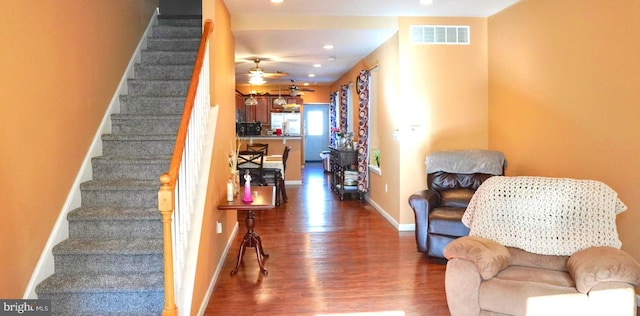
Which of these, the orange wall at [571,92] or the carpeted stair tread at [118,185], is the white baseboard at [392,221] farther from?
the carpeted stair tread at [118,185]

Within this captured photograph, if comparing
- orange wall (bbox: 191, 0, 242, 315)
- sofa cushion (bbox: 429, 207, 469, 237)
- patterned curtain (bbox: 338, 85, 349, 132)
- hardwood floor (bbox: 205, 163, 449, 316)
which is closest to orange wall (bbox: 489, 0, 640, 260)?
sofa cushion (bbox: 429, 207, 469, 237)

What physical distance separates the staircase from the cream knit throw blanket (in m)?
2.35

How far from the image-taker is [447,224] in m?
3.94

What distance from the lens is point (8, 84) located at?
2.25 m

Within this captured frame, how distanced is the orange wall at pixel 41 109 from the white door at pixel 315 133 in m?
10.8

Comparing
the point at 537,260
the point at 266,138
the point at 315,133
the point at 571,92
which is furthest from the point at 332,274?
the point at 315,133

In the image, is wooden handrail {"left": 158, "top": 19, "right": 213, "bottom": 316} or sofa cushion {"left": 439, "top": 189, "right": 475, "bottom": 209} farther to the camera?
sofa cushion {"left": 439, "top": 189, "right": 475, "bottom": 209}

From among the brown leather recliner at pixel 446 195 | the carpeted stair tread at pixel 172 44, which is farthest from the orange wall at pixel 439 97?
the carpeted stair tread at pixel 172 44

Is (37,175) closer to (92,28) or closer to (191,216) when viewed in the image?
(191,216)

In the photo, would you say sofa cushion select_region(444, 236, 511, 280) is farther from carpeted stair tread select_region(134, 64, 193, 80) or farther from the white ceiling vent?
carpeted stair tread select_region(134, 64, 193, 80)

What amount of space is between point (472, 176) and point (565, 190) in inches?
67.5

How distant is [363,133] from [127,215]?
4.33 m

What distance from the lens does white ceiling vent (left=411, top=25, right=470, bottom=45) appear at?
4.98m

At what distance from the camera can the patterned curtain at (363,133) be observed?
6.57 metres
